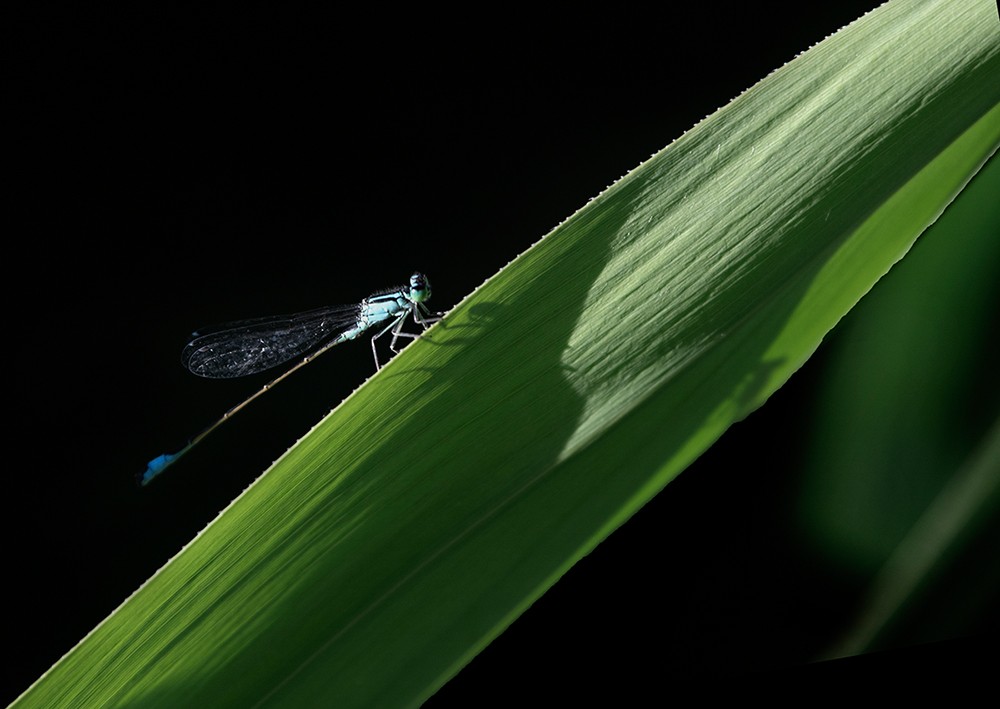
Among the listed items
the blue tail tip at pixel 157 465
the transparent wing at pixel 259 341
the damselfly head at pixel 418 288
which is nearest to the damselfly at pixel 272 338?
the transparent wing at pixel 259 341

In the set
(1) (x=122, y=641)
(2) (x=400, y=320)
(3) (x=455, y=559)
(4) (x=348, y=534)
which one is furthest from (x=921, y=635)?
(2) (x=400, y=320)

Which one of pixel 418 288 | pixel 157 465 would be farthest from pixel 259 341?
pixel 418 288

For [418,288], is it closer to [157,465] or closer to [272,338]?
[272,338]

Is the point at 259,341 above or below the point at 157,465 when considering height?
above

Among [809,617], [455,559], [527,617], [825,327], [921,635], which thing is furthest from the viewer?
[527,617]

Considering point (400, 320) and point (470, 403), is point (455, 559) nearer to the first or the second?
point (470, 403)

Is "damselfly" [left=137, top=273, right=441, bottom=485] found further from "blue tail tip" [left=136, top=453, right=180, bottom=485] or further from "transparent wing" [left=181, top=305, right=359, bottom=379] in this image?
"blue tail tip" [left=136, top=453, right=180, bottom=485]

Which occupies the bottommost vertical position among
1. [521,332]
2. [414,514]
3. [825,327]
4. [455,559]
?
[825,327]

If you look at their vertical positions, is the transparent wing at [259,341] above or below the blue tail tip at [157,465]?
above

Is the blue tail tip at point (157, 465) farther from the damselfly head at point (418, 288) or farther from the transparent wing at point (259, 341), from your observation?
the damselfly head at point (418, 288)
